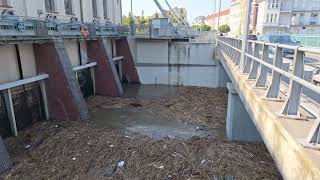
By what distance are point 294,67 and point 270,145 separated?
1.29 m

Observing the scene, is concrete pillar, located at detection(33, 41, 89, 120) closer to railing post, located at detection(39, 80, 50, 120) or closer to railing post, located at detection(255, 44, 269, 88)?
railing post, located at detection(39, 80, 50, 120)

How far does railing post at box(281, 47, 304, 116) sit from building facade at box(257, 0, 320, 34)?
169 feet

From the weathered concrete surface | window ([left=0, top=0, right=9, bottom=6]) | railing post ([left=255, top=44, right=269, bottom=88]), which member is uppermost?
window ([left=0, top=0, right=9, bottom=6])

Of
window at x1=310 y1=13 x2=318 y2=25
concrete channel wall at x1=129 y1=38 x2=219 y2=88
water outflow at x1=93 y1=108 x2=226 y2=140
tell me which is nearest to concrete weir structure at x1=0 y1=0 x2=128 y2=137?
water outflow at x1=93 y1=108 x2=226 y2=140

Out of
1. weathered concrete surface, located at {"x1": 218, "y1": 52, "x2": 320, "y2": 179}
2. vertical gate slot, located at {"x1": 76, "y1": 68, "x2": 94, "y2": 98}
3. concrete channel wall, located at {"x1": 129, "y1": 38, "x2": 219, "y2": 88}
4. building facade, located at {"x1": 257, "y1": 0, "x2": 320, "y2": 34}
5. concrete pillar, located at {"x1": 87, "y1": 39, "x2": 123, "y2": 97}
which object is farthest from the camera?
building facade, located at {"x1": 257, "y1": 0, "x2": 320, "y2": 34}

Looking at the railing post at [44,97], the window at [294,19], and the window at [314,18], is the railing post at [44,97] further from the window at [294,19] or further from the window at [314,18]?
the window at [314,18]

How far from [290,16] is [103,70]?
43.9 metres

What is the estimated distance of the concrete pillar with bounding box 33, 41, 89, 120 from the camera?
41.3 feet

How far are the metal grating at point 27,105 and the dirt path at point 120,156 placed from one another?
0.50m

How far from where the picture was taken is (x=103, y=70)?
1886 cm

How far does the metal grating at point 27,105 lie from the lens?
11491 millimetres

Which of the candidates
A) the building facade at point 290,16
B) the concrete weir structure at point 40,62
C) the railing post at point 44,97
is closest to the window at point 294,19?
the building facade at point 290,16

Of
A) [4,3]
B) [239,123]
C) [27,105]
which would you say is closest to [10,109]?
[27,105]

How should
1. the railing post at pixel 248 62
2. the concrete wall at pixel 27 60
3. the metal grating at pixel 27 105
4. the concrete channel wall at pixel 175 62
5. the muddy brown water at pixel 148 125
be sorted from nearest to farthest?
the railing post at pixel 248 62 < the metal grating at pixel 27 105 < the concrete wall at pixel 27 60 < the muddy brown water at pixel 148 125 < the concrete channel wall at pixel 175 62
